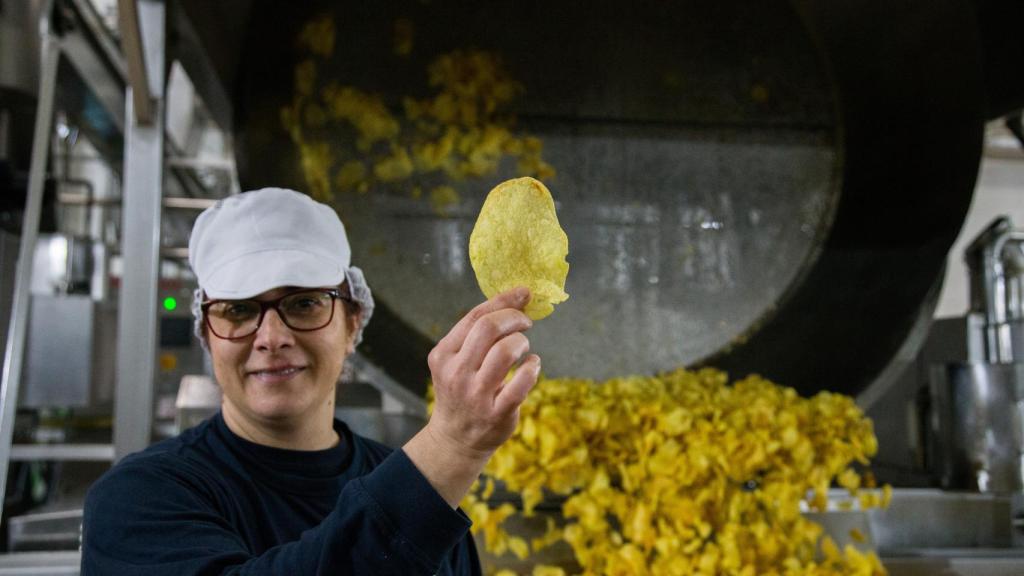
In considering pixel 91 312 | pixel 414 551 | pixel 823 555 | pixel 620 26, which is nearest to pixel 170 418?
pixel 91 312

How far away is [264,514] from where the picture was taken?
0.76 meters

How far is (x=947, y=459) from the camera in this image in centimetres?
175

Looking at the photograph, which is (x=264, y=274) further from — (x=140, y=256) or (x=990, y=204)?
(x=990, y=204)

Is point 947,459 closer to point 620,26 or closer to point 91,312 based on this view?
point 620,26

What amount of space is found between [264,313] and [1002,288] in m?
1.67

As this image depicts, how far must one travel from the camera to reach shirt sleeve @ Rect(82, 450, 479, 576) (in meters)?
0.50

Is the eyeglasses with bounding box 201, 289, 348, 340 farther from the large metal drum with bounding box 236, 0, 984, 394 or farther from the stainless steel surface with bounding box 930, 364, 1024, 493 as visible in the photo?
the stainless steel surface with bounding box 930, 364, 1024, 493

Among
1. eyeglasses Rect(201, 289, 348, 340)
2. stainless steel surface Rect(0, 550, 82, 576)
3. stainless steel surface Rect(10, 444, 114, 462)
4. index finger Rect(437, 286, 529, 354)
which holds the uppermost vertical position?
eyeglasses Rect(201, 289, 348, 340)

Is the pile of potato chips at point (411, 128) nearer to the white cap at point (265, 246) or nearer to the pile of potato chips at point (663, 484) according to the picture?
the pile of potato chips at point (663, 484)

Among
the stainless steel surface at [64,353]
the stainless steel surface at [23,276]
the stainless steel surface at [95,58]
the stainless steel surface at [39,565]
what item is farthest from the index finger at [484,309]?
the stainless steel surface at [64,353]

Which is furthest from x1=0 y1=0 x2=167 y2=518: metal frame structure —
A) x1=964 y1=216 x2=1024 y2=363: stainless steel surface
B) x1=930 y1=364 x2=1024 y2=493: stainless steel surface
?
x1=964 y1=216 x2=1024 y2=363: stainless steel surface

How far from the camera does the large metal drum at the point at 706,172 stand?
5.54ft

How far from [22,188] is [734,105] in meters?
1.91

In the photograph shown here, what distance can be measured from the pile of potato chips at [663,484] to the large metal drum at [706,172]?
13.1 inches
